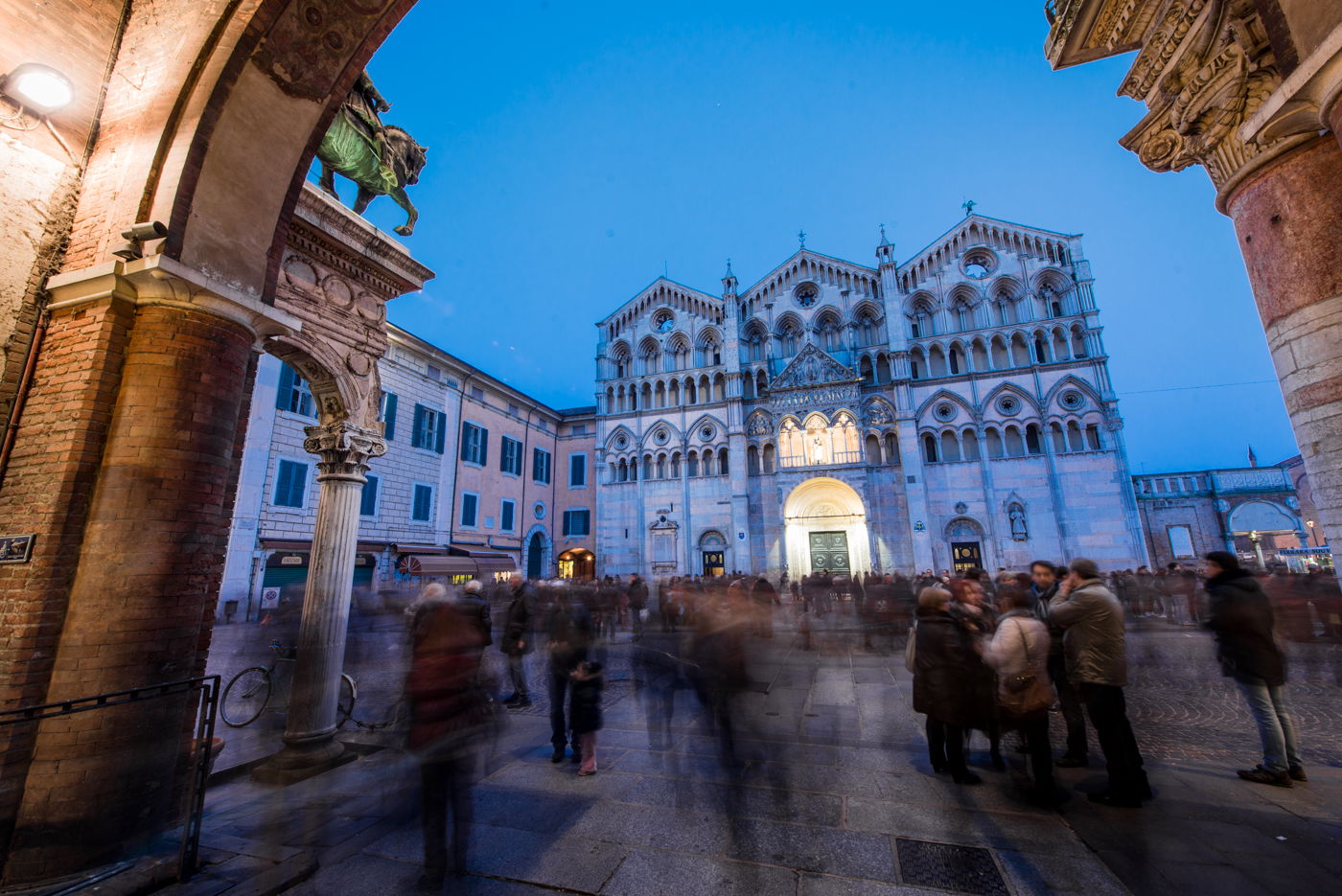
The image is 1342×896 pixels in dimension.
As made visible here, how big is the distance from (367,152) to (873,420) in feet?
82.7

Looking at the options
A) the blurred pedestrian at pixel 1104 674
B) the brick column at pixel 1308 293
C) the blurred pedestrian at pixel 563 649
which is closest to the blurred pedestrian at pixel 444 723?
the blurred pedestrian at pixel 563 649

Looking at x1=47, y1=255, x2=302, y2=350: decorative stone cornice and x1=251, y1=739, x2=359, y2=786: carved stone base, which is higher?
x1=47, y1=255, x2=302, y2=350: decorative stone cornice

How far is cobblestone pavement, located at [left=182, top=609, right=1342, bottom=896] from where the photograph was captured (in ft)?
10.8

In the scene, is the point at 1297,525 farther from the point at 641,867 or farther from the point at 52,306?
the point at 52,306

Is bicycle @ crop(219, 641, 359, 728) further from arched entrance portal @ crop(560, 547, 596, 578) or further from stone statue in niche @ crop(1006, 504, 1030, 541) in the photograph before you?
stone statue in niche @ crop(1006, 504, 1030, 541)

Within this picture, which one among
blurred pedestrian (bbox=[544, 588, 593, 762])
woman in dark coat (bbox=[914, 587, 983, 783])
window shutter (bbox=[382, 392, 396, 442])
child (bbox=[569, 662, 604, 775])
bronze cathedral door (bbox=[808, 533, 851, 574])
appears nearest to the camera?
woman in dark coat (bbox=[914, 587, 983, 783])

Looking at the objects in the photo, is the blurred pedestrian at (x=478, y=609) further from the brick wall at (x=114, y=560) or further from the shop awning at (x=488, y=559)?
the shop awning at (x=488, y=559)

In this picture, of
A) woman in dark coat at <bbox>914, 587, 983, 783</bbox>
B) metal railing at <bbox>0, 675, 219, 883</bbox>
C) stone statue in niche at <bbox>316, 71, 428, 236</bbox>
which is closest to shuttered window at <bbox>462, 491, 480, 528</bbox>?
stone statue in niche at <bbox>316, 71, 428, 236</bbox>

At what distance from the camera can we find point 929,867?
3408 millimetres

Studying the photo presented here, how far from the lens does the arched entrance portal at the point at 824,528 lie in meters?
26.8

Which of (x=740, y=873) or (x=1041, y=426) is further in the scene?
(x=1041, y=426)

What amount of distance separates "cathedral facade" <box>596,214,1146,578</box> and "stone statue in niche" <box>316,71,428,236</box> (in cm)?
2299

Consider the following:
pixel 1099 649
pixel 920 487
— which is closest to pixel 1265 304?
pixel 1099 649

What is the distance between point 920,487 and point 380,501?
23729mm
